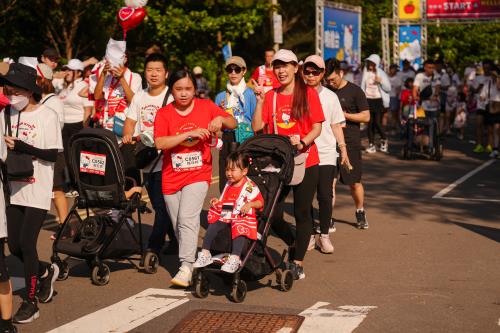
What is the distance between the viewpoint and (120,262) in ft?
32.1

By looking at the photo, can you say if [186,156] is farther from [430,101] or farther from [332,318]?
[430,101]

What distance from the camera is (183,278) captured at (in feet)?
27.7

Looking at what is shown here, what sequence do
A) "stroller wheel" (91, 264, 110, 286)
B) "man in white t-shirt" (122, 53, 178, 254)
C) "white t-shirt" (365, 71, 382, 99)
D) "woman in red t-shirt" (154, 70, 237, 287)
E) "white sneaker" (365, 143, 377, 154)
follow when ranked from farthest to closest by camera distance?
"white sneaker" (365, 143, 377, 154), "white t-shirt" (365, 71, 382, 99), "man in white t-shirt" (122, 53, 178, 254), "stroller wheel" (91, 264, 110, 286), "woman in red t-shirt" (154, 70, 237, 287)

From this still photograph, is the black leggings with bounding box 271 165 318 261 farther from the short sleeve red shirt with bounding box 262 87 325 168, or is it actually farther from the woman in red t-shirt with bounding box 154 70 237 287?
the woman in red t-shirt with bounding box 154 70 237 287

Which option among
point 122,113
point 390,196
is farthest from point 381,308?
point 390,196

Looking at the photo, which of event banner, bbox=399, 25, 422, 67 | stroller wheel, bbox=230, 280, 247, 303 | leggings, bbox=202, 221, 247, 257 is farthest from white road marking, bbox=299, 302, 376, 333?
event banner, bbox=399, 25, 422, 67

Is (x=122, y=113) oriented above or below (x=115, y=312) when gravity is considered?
above

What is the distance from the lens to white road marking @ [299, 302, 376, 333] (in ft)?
23.5

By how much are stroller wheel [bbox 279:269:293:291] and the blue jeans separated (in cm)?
161

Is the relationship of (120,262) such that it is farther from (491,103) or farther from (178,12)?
(178,12)

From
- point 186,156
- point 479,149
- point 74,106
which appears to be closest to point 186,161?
point 186,156

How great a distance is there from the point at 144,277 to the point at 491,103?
1280 cm

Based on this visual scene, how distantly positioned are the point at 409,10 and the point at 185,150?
97.1 ft

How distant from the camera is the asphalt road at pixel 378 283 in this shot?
24.5 ft
